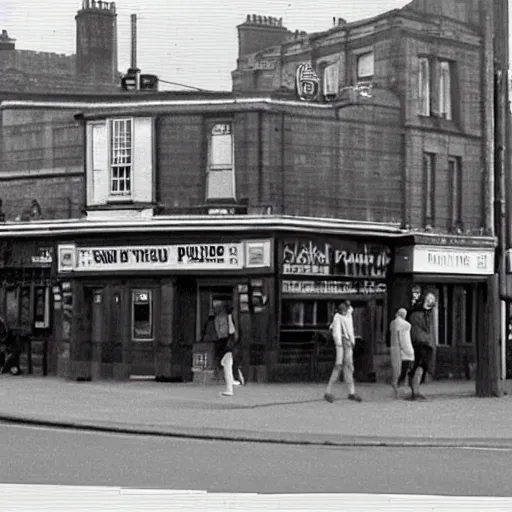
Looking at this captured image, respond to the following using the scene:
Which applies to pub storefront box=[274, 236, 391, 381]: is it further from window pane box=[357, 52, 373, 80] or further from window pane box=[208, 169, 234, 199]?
window pane box=[357, 52, 373, 80]

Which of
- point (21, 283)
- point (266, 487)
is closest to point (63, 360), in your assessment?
point (21, 283)

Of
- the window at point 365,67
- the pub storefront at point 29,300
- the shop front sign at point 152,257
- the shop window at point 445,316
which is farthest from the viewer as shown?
the shop window at point 445,316

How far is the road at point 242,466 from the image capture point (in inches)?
517

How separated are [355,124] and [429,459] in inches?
672

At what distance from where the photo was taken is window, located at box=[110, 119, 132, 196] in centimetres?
3184

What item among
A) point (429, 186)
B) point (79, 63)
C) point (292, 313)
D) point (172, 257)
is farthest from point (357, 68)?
point (79, 63)

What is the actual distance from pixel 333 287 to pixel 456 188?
5.04 m

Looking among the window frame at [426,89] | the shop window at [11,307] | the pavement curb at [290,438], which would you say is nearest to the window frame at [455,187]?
the window frame at [426,89]

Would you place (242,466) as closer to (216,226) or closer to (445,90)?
(216,226)

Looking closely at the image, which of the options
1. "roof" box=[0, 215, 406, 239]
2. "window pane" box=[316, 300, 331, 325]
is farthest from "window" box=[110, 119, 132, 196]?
"window pane" box=[316, 300, 331, 325]

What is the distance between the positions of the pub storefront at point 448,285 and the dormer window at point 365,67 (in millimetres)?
4625

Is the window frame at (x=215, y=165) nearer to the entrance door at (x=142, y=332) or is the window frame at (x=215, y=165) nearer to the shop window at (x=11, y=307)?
the entrance door at (x=142, y=332)

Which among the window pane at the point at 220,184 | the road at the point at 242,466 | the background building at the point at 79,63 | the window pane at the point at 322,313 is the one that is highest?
the background building at the point at 79,63

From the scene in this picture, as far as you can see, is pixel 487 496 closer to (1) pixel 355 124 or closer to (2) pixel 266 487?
(2) pixel 266 487
